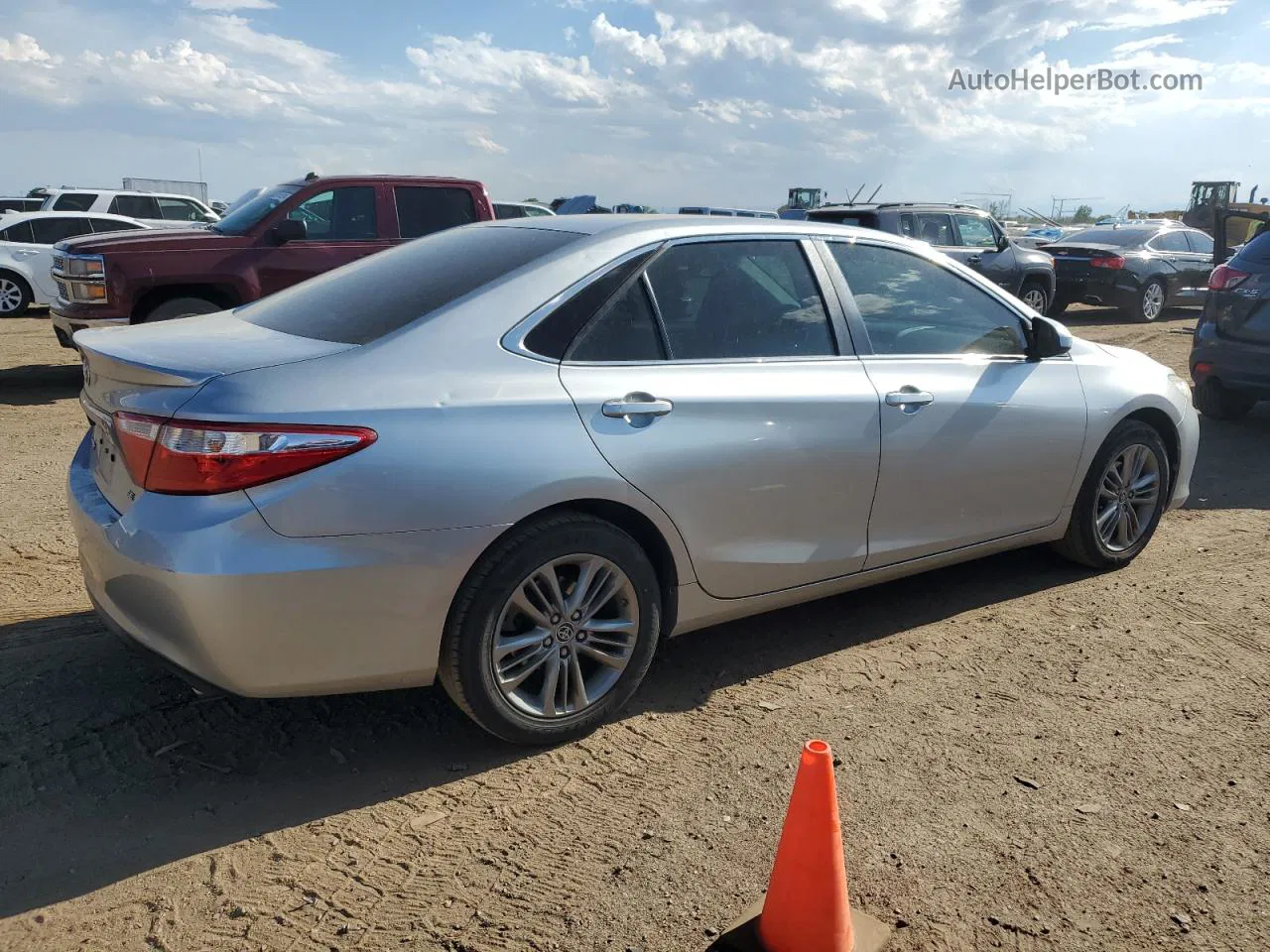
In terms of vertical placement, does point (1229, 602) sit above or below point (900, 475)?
below

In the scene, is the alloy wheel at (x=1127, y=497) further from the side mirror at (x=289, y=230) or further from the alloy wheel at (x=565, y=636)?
the side mirror at (x=289, y=230)

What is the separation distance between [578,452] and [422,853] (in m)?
1.20

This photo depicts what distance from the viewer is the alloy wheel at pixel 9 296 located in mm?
15078

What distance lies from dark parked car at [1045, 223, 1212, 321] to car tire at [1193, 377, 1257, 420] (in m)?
8.28

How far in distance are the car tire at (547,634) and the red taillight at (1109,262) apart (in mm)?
15371

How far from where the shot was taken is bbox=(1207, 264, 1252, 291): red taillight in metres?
8.16

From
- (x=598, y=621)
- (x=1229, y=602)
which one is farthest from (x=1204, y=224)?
(x=598, y=621)

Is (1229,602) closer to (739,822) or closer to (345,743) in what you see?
(739,822)

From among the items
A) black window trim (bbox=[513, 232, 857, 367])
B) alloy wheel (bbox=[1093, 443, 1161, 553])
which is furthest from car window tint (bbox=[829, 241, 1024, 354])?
alloy wheel (bbox=[1093, 443, 1161, 553])

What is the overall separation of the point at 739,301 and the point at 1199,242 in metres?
16.9

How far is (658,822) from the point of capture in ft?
9.96

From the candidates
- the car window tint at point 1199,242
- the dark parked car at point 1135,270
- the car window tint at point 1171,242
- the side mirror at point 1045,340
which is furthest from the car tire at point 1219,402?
the car window tint at point 1199,242

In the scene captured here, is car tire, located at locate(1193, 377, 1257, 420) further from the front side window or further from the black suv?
the front side window

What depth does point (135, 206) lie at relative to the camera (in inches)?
751
